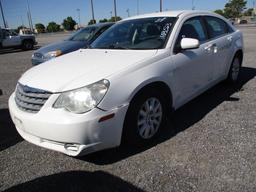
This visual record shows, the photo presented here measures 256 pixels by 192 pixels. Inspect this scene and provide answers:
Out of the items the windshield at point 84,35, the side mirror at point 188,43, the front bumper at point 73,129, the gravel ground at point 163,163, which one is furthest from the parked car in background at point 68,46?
the front bumper at point 73,129

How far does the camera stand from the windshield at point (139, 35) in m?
3.92

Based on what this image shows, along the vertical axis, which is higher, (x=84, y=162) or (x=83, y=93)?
(x=83, y=93)

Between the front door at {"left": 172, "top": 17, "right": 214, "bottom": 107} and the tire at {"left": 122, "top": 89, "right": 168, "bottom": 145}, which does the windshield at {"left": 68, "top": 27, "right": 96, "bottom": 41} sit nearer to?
the front door at {"left": 172, "top": 17, "right": 214, "bottom": 107}

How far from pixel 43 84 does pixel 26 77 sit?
540mm

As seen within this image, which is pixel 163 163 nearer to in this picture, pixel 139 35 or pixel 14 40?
pixel 139 35

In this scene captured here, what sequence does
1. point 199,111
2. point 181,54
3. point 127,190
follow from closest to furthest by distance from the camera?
point 127,190, point 181,54, point 199,111

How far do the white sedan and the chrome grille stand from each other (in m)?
0.01

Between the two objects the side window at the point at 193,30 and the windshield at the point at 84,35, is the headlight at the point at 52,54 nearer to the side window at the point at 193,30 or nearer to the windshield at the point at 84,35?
the windshield at the point at 84,35

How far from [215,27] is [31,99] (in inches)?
138

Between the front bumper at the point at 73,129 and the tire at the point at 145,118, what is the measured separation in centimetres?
16

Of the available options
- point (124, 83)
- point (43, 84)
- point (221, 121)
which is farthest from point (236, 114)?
point (43, 84)

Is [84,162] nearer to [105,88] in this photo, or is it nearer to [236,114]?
[105,88]

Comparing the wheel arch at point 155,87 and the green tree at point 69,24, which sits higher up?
the wheel arch at point 155,87

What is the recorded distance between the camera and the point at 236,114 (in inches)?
174
